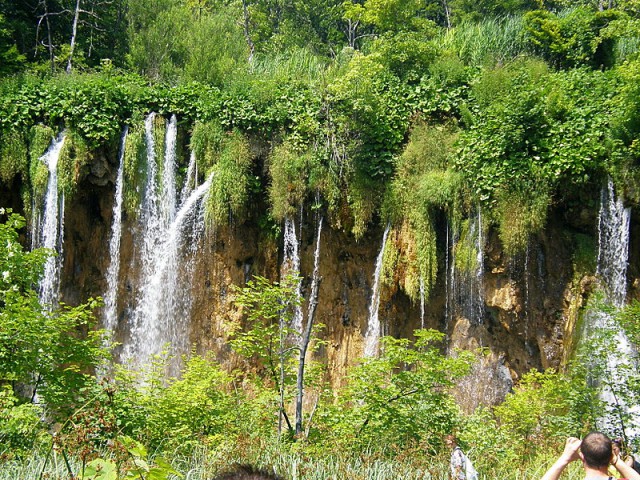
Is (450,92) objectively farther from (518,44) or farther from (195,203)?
(195,203)

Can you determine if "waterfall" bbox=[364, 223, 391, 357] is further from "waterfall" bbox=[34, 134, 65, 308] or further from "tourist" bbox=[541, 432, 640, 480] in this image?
"tourist" bbox=[541, 432, 640, 480]

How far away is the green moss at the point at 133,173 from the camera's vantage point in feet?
49.6

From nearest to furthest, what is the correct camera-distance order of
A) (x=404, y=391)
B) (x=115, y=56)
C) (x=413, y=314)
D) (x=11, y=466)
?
1. (x=11, y=466)
2. (x=404, y=391)
3. (x=413, y=314)
4. (x=115, y=56)

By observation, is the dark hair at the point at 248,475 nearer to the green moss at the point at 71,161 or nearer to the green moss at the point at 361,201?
the green moss at the point at 361,201

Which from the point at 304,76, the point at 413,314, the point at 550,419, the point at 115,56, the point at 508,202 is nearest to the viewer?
the point at 550,419

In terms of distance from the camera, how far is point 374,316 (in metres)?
14.1

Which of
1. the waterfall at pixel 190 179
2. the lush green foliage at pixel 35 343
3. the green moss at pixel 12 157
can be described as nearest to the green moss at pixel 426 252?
the waterfall at pixel 190 179

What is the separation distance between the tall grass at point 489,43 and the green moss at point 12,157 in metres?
10.1

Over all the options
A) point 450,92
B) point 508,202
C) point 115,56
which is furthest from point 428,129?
point 115,56

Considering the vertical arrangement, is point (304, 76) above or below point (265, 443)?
above

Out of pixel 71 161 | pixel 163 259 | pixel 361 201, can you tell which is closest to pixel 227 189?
pixel 163 259

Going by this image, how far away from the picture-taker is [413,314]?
46.0 feet

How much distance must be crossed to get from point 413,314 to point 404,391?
5606mm

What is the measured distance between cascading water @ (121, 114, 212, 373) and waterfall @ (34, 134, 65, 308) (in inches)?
62.2
